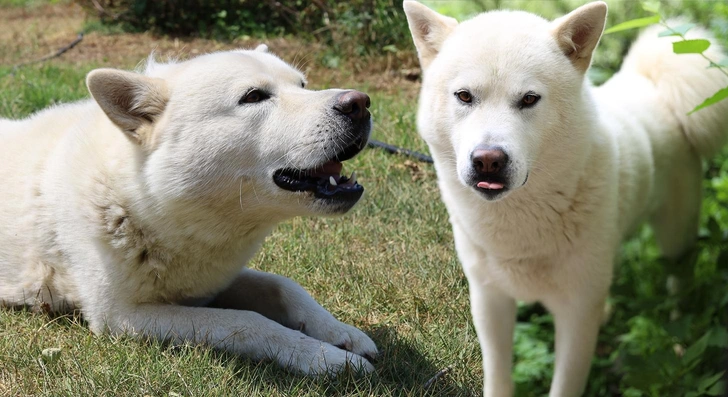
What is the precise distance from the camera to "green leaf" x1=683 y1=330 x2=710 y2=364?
3.89 ft

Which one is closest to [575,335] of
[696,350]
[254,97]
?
[696,350]

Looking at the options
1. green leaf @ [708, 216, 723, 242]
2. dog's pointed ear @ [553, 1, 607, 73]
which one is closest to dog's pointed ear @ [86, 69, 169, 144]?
dog's pointed ear @ [553, 1, 607, 73]

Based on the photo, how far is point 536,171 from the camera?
2.67 m

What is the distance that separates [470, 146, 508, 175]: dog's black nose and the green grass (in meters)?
0.48

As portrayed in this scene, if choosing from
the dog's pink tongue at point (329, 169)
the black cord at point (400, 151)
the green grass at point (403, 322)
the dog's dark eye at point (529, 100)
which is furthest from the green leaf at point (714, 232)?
the black cord at point (400, 151)

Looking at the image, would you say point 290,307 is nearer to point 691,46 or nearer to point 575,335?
point 575,335

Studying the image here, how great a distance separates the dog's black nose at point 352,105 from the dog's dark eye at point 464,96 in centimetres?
43

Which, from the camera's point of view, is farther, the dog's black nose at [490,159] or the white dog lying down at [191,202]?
the white dog lying down at [191,202]

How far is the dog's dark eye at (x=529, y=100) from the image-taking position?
2531 mm

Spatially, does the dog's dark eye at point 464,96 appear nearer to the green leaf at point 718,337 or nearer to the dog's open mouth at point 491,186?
the dog's open mouth at point 491,186

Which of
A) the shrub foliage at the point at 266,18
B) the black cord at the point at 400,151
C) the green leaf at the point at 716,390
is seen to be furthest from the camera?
the shrub foliage at the point at 266,18

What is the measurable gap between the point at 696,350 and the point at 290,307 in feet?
7.00

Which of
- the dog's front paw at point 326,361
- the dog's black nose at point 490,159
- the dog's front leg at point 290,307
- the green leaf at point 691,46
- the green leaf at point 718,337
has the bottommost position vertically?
the dog's front leg at point 290,307

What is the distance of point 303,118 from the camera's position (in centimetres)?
288
